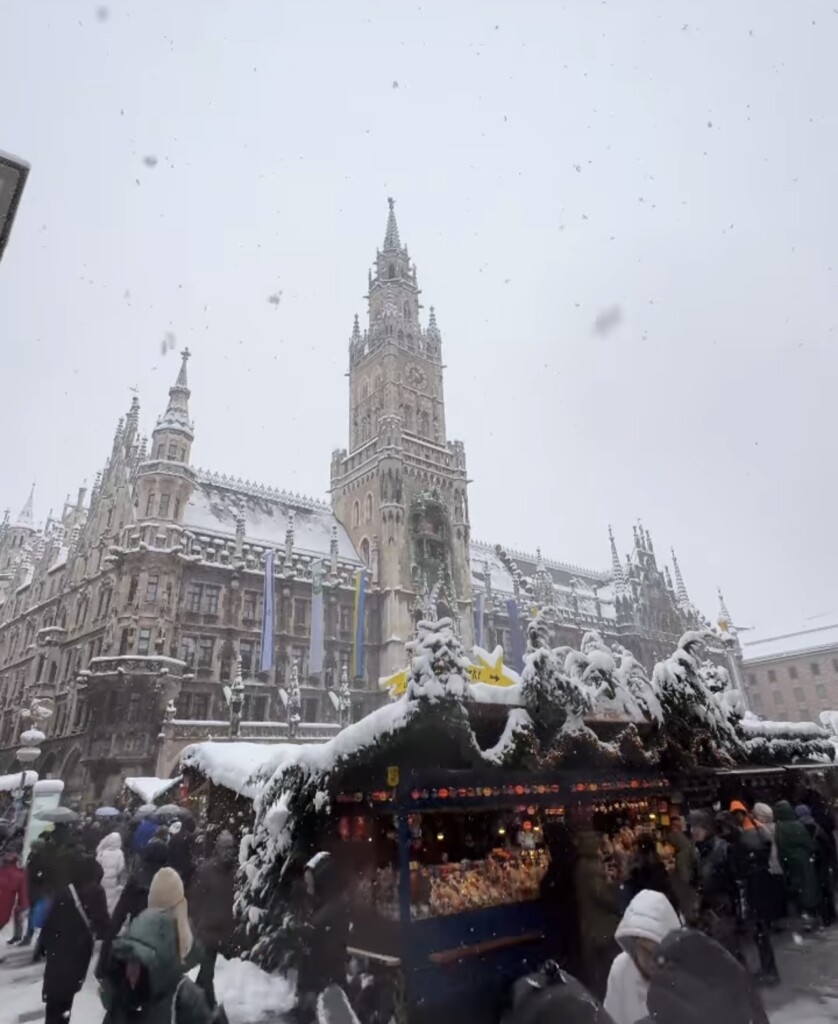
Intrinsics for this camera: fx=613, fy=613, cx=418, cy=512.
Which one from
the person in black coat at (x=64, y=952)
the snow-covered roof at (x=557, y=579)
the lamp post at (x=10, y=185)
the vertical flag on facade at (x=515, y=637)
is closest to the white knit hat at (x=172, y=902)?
the person in black coat at (x=64, y=952)

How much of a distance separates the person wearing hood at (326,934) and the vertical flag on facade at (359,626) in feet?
107

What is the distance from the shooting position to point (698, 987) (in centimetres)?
297

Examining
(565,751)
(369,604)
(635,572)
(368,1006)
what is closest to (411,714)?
(565,751)

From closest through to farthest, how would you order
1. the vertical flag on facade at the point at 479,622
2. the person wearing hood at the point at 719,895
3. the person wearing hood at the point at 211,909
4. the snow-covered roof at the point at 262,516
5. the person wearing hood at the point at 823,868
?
1. the person wearing hood at the point at 211,909
2. the person wearing hood at the point at 719,895
3. the person wearing hood at the point at 823,868
4. the snow-covered roof at the point at 262,516
5. the vertical flag on facade at the point at 479,622

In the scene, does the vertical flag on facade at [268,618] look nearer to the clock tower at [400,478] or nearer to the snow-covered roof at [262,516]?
the snow-covered roof at [262,516]

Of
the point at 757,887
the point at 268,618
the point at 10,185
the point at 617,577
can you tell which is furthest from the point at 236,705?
the point at 617,577

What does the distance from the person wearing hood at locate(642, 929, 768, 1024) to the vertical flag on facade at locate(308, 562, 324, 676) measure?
36.2m

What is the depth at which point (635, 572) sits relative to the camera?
2724 inches

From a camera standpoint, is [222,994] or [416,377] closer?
[222,994]

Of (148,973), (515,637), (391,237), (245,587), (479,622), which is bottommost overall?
(148,973)

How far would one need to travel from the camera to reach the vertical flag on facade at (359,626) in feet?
131

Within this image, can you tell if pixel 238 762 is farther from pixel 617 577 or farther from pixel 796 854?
pixel 617 577

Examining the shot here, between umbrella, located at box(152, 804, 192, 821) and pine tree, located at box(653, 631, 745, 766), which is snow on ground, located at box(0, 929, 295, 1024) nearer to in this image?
umbrella, located at box(152, 804, 192, 821)

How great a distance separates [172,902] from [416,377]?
52.8 metres
